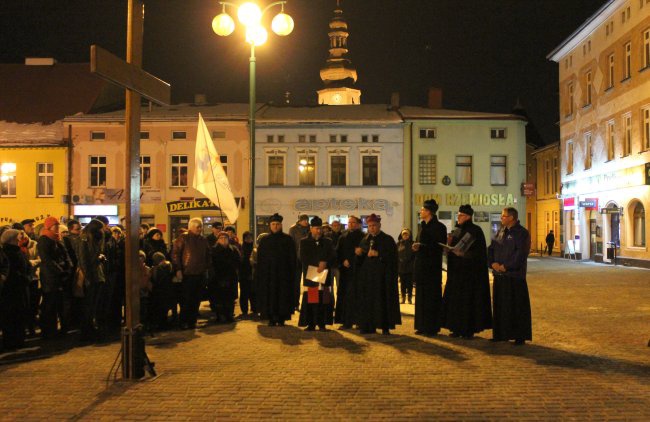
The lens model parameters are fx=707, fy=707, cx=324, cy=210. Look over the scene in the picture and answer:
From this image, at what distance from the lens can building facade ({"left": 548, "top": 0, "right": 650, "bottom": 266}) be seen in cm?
3064

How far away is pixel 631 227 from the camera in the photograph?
1246 inches

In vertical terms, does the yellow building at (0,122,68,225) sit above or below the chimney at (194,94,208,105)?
below

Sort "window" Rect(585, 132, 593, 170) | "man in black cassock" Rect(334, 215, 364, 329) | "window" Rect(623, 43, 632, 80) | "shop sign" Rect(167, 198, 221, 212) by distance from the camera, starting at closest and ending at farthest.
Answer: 1. "man in black cassock" Rect(334, 215, 364, 329)
2. "window" Rect(623, 43, 632, 80)
3. "window" Rect(585, 132, 593, 170)
4. "shop sign" Rect(167, 198, 221, 212)

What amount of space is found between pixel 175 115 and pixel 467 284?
35.2m

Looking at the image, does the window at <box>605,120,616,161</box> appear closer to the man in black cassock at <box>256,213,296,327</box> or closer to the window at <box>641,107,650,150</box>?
the window at <box>641,107,650,150</box>

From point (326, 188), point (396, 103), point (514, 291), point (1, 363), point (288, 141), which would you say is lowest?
point (1, 363)

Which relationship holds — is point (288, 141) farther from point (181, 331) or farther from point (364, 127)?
point (181, 331)

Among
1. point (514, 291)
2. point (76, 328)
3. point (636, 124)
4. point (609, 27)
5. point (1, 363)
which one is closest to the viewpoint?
point (1, 363)

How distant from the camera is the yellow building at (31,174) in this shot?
41969 mm

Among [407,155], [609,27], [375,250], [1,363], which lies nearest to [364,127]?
[407,155]

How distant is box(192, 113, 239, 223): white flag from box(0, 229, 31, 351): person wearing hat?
5.58m

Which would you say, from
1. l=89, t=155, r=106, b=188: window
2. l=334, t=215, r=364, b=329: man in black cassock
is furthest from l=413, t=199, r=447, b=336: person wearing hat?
l=89, t=155, r=106, b=188: window

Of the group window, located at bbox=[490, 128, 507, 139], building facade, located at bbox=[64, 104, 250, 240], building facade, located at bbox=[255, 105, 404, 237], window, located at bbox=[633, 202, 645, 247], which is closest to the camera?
window, located at bbox=[633, 202, 645, 247]

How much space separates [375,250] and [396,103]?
3754 cm
